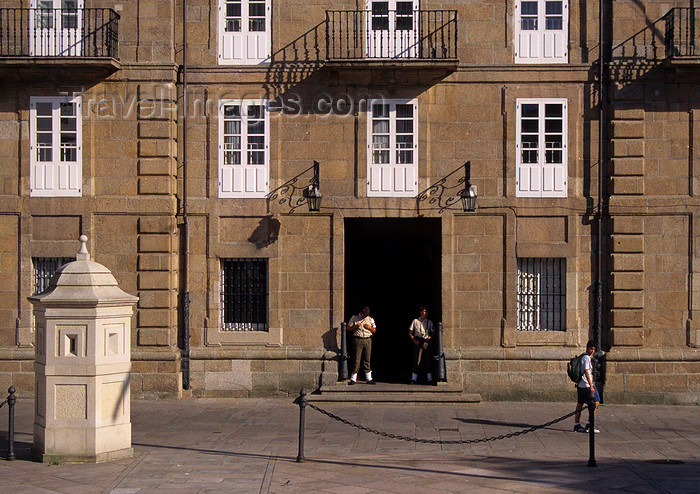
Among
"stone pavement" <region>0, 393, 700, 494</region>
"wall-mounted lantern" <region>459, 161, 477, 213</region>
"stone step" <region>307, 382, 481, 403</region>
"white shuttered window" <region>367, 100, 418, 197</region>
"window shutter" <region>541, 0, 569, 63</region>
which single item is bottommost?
"stone pavement" <region>0, 393, 700, 494</region>

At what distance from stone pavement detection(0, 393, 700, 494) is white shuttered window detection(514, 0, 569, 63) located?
7.27 meters

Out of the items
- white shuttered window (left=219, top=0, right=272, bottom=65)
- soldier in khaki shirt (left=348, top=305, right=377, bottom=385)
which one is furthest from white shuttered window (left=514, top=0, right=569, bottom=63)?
soldier in khaki shirt (left=348, top=305, right=377, bottom=385)

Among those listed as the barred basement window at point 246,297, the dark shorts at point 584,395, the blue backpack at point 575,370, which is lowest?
the dark shorts at point 584,395

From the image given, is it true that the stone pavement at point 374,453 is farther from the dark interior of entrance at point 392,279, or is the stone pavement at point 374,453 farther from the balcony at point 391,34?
the balcony at point 391,34

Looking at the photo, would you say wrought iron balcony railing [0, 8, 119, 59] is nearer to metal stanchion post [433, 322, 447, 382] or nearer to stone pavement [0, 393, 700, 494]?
stone pavement [0, 393, 700, 494]

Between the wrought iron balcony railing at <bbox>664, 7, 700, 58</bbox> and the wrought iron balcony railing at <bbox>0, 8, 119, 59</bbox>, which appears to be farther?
the wrought iron balcony railing at <bbox>0, 8, 119, 59</bbox>

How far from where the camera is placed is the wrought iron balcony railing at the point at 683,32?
60.3 feet

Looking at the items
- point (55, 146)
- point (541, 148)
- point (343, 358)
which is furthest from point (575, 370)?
point (55, 146)

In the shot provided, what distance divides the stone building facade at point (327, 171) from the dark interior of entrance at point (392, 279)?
2.56 meters

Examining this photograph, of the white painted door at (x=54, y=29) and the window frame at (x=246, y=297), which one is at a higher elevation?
the white painted door at (x=54, y=29)

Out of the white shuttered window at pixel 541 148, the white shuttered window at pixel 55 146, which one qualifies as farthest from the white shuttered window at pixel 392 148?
the white shuttered window at pixel 55 146

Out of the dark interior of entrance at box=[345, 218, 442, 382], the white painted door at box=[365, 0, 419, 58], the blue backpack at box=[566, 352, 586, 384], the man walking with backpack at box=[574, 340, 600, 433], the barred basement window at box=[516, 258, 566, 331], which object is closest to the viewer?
the man walking with backpack at box=[574, 340, 600, 433]

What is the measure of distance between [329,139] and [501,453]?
8.06 meters

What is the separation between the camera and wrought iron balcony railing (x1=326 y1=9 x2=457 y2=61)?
18.9 metres
